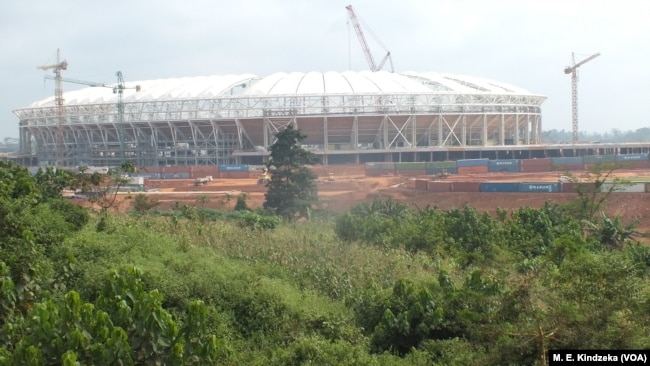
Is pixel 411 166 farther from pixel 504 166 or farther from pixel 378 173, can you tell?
pixel 504 166

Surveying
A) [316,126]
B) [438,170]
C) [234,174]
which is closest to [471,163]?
[438,170]

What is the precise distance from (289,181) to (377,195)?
28.2ft

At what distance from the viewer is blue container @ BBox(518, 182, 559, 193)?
30706mm

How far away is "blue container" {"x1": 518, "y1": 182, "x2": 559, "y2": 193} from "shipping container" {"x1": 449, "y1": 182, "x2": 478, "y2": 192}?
2.11 metres

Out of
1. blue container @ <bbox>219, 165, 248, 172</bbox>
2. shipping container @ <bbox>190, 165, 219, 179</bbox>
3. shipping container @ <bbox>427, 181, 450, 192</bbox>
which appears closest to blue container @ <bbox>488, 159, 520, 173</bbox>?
shipping container @ <bbox>427, 181, 450, 192</bbox>

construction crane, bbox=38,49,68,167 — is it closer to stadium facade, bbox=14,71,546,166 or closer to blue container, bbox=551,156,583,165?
stadium facade, bbox=14,71,546,166

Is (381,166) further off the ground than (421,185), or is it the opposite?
(381,166)

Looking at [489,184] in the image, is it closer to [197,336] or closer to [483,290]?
[483,290]

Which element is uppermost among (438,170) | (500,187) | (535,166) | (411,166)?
(411,166)

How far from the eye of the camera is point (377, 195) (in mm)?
33031

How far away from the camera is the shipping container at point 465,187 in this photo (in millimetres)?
32469

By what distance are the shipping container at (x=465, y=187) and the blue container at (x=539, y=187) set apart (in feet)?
6.93

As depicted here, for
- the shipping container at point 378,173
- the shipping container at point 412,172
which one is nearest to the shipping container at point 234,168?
the shipping container at point 378,173

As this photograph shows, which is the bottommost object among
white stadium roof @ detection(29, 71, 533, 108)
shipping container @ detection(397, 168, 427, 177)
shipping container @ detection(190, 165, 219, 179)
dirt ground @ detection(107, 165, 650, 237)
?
dirt ground @ detection(107, 165, 650, 237)
